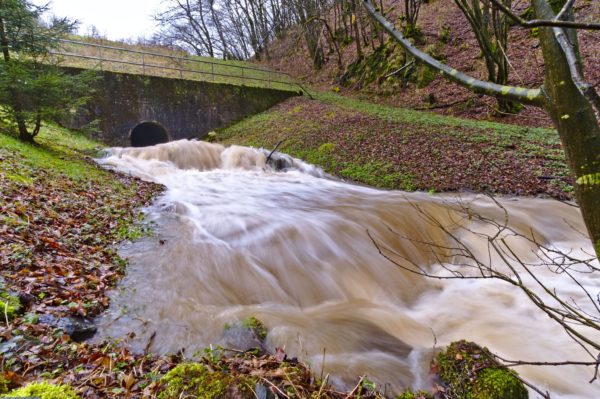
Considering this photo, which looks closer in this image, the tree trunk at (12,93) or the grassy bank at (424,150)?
the tree trunk at (12,93)

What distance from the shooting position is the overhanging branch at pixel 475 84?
1.26 metres

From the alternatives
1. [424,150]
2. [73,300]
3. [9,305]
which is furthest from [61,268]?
[424,150]

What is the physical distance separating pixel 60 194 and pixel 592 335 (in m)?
7.57

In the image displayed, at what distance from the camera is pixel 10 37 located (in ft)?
25.5

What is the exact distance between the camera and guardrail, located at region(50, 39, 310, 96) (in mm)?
15680

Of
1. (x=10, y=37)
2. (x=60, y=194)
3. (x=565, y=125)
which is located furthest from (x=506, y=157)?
(x=10, y=37)

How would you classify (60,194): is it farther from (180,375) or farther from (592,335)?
(592,335)

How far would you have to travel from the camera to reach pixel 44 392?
1.78 m

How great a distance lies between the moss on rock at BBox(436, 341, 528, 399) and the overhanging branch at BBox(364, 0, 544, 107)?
1.62 m

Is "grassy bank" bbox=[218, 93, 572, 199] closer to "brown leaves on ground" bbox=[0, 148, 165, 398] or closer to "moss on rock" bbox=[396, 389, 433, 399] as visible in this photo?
"moss on rock" bbox=[396, 389, 433, 399]

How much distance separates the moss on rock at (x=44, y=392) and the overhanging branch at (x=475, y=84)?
7.73ft

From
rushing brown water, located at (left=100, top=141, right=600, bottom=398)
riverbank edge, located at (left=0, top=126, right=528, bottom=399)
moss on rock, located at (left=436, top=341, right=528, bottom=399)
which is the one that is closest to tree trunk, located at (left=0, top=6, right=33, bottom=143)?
riverbank edge, located at (left=0, top=126, right=528, bottom=399)

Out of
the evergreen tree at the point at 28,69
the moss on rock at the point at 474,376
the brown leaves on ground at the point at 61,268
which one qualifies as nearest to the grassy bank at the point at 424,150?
the moss on rock at the point at 474,376

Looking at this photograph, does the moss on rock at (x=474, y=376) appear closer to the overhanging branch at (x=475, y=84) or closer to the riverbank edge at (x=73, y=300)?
the riverbank edge at (x=73, y=300)
